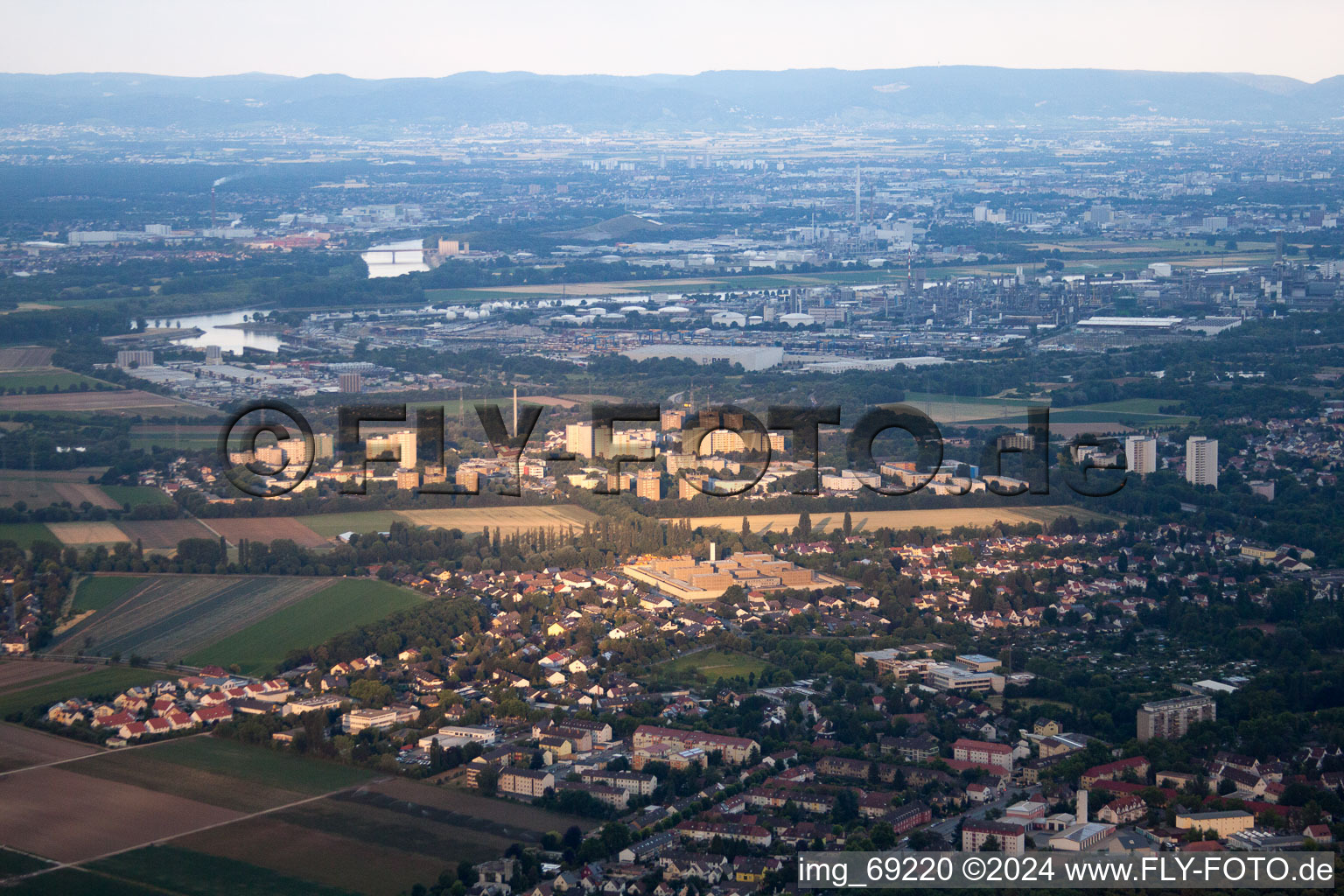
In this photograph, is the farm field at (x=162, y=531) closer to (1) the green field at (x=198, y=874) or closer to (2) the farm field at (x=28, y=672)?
(2) the farm field at (x=28, y=672)

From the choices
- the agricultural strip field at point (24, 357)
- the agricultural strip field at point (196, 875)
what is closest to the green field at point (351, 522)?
the agricultural strip field at point (196, 875)

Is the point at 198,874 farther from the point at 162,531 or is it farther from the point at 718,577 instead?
the point at 162,531

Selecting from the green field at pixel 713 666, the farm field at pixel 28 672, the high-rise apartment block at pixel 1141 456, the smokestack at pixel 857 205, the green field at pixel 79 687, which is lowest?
the green field at pixel 713 666

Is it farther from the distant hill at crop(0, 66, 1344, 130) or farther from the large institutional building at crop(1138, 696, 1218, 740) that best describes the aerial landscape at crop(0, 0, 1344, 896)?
the distant hill at crop(0, 66, 1344, 130)

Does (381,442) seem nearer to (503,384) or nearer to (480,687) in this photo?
(503,384)

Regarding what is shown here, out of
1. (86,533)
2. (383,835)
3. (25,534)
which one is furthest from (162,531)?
(383,835)

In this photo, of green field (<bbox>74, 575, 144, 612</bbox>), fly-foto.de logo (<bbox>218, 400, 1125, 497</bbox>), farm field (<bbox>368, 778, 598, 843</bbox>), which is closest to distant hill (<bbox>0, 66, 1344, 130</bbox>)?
fly-foto.de logo (<bbox>218, 400, 1125, 497</bbox>)
